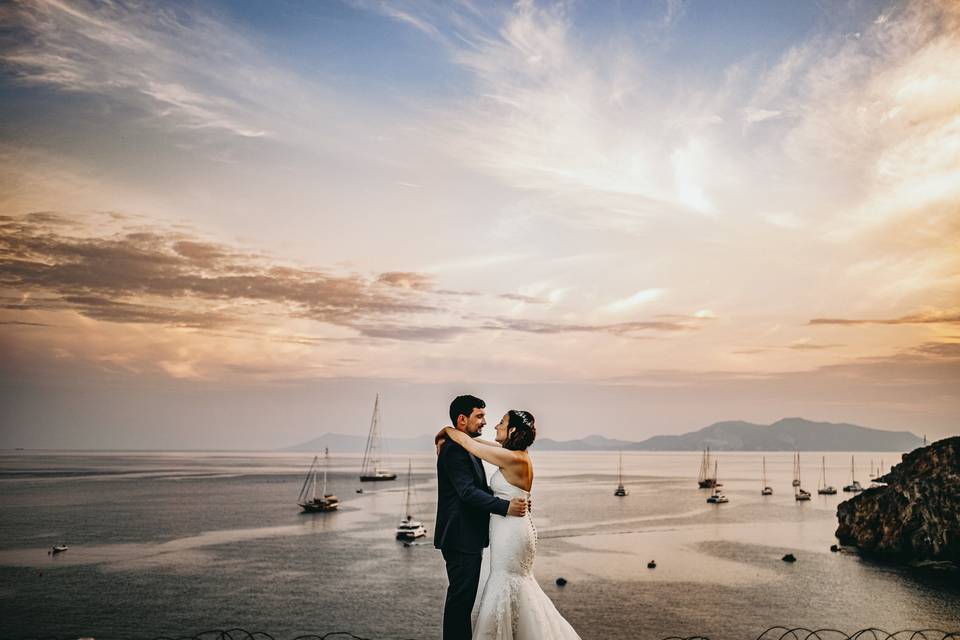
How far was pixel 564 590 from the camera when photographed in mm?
47625

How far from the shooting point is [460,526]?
6.73m

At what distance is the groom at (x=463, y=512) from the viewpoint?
21.9ft

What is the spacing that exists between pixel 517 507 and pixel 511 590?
104cm

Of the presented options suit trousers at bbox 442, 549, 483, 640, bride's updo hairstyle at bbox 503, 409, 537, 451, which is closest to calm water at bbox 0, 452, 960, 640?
suit trousers at bbox 442, 549, 483, 640

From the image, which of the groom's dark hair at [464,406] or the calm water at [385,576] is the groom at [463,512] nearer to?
the groom's dark hair at [464,406]

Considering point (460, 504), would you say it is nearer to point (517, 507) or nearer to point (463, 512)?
point (463, 512)

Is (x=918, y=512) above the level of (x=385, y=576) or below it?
above

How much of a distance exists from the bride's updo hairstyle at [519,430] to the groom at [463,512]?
12.4 inches

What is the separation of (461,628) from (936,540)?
65.2m

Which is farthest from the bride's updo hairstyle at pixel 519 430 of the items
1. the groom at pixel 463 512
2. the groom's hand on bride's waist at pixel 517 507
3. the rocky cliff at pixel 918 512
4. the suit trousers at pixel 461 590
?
the rocky cliff at pixel 918 512

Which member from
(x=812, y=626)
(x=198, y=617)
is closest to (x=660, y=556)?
(x=812, y=626)

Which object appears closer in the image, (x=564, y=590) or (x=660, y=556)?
(x=564, y=590)

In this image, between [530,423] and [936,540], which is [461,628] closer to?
[530,423]

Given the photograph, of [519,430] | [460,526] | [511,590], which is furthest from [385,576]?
[519,430]
